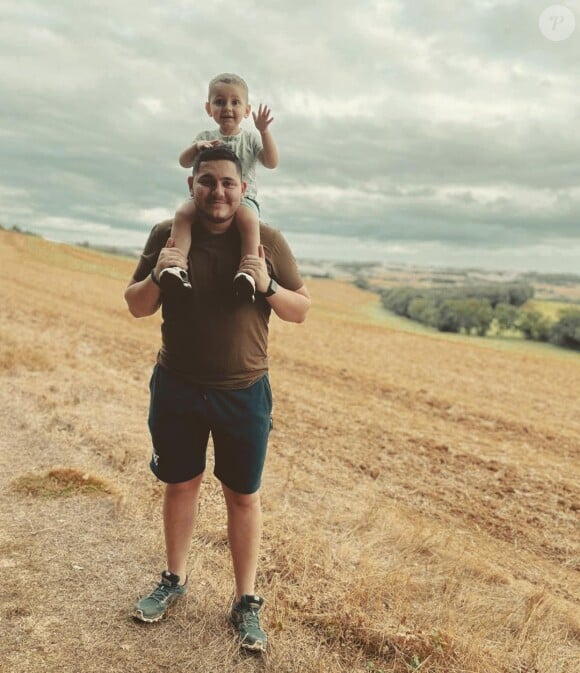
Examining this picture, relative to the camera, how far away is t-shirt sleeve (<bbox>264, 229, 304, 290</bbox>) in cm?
306

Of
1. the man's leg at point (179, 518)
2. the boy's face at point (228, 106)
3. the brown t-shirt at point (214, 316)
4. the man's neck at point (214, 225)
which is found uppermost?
the boy's face at point (228, 106)

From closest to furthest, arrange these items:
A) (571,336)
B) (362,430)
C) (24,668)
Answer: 1. (24,668)
2. (362,430)
3. (571,336)

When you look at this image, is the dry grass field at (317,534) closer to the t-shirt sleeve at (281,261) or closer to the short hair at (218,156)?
the t-shirt sleeve at (281,261)

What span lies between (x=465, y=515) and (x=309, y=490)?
1.76m

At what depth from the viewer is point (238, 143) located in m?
Answer: 4.12

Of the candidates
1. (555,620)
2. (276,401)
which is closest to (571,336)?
(276,401)

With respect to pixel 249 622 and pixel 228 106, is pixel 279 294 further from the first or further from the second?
pixel 249 622

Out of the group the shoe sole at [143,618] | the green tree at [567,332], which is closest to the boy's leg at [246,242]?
the shoe sole at [143,618]

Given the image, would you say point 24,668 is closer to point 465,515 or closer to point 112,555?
point 112,555

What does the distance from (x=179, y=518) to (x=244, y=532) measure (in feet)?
1.36

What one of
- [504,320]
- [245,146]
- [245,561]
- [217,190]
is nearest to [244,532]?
[245,561]

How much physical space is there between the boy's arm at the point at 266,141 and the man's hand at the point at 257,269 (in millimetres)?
1588

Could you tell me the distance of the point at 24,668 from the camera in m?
2.94

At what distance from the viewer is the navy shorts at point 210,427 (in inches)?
119
